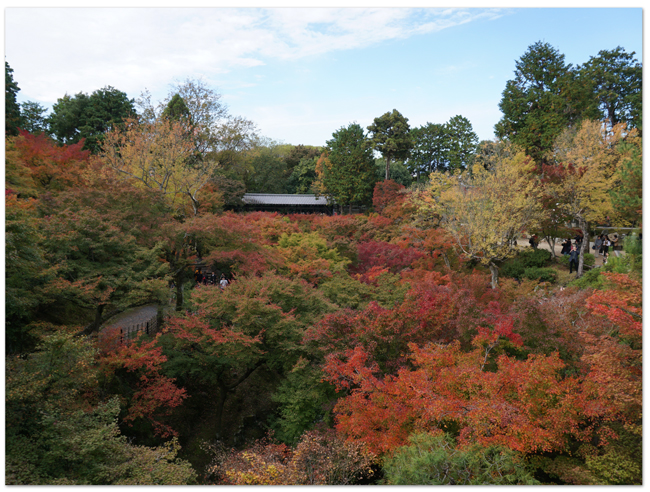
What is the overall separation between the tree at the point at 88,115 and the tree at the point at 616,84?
108 feet

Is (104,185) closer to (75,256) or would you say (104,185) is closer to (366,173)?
(75,256)

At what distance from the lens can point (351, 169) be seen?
1228 inches

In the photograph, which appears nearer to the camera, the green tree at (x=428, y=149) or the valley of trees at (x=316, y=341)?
the valley of trees at (x=316, y=341)

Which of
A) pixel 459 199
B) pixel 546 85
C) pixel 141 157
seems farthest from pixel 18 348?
pixel 546 85

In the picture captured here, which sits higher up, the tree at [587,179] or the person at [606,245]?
the tree at [587,179]

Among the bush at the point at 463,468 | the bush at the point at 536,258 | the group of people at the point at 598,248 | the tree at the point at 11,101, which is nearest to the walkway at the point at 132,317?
the bush at the point at 463,468

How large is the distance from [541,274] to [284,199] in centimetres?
2335

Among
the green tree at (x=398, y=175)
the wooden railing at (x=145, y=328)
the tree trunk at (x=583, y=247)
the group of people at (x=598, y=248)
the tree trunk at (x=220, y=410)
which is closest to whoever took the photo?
the tree trunk at (x=220, y=410)

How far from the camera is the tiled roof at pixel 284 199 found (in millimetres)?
34500

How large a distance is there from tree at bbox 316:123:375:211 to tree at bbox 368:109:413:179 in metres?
1.11

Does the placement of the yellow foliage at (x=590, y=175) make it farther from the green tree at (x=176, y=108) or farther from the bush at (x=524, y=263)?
the green tree at (x=176, y=108)

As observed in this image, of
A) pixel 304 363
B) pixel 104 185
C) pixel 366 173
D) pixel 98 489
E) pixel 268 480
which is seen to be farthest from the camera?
pixel 366 173

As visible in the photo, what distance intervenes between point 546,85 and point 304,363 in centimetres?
2769

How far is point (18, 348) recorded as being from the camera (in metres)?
9.23
